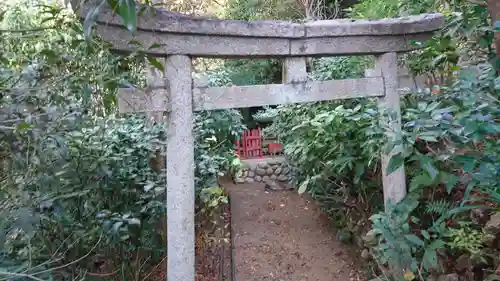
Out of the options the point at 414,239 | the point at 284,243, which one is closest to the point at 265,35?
the point at 414,239

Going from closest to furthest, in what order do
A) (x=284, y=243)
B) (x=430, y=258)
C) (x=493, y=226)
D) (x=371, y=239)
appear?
1. (x=493, y=226)
2. (x=430, y=258)
3. (x=371, y=239)
4. (x=284, y=243)

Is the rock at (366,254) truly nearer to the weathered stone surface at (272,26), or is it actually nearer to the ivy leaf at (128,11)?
the weathered stone surface at (272,26)

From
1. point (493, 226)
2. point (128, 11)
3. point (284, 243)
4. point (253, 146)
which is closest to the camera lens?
point (128, 11)

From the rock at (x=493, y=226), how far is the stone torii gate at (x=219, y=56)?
86cm

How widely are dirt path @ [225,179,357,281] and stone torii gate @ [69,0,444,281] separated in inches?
65.6

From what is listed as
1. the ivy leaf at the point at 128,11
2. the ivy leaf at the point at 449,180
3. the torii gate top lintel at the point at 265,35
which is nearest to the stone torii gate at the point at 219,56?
the torii gate top lintel at the point at 265,35

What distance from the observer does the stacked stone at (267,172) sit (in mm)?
7877

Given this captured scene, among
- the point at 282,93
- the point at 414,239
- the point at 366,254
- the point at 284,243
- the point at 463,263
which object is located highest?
A: the point at 282,93

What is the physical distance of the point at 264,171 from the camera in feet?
26.2

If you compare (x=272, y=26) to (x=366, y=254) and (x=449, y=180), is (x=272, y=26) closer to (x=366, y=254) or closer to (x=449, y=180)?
(x=449, y=180)

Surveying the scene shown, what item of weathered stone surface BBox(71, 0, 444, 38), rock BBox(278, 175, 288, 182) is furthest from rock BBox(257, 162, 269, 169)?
weathered stone surface BBox(71, 0, 444, 38)

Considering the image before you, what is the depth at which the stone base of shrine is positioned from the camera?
309 inches

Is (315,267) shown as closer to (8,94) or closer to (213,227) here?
(213,227)

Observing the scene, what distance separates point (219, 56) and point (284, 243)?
285 cm
